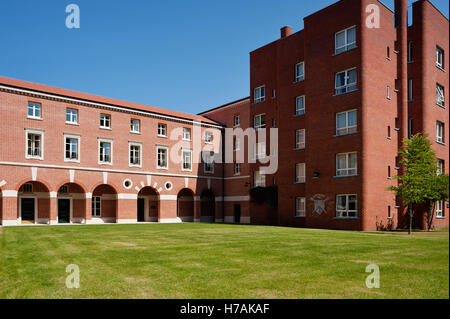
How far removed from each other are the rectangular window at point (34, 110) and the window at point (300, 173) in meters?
23.0

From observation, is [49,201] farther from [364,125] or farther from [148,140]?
[364,125]

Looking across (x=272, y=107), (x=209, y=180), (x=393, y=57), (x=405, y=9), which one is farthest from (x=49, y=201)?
(x=405, y=9)

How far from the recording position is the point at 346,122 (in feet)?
96.4

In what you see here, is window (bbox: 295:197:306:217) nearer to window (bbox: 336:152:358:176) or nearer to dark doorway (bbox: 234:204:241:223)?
window (bbox: 336:152:358:176)

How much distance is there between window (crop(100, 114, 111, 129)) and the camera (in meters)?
38.6

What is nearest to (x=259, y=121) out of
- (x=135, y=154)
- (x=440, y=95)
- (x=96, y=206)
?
(x=135, y=154)

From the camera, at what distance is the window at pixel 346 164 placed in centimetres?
2862

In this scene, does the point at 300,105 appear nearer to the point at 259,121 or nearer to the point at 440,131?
the point at 259,121

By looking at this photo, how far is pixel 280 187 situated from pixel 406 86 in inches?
515

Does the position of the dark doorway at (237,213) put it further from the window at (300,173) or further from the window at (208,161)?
the window at (300,173)

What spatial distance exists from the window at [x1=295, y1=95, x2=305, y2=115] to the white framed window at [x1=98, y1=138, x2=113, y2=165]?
18279mm

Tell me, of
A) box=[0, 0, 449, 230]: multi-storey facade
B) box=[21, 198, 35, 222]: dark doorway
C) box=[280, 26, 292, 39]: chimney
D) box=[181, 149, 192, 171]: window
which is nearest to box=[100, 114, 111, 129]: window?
box=[0, 0, 449, 230]: multi-storey facade

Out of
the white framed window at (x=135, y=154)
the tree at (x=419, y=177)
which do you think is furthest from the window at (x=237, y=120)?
the tree at (x=419, y=177)

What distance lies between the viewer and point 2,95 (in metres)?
32.3
